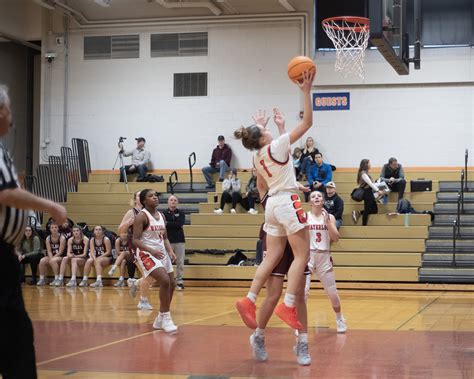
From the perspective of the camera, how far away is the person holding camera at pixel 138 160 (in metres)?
21.5

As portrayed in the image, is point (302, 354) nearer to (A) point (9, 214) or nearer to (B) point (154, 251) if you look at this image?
(B) point (154, 251)

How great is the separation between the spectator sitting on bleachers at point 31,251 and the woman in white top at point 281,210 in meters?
12.2

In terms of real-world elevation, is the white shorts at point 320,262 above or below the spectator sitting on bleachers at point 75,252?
above

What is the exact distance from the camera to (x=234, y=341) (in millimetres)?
8094

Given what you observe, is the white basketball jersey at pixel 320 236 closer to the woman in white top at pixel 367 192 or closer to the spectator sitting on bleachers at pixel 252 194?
the woman in white top at pixel 367 192

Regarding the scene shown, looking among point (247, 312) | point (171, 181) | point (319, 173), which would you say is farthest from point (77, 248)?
point (247, 312)

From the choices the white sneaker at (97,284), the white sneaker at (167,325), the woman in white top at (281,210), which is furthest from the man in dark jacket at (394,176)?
the woman in white top at (281,210)

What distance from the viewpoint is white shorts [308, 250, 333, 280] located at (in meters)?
9.63

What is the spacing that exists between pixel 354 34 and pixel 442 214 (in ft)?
16.2

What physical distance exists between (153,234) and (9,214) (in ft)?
19.0

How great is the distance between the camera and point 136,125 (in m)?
22.6

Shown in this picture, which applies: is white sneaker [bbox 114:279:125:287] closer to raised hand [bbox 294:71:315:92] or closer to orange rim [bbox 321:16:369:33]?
orange rim [bbox 321:16:369:33]

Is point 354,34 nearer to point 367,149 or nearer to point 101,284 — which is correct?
point 367,149

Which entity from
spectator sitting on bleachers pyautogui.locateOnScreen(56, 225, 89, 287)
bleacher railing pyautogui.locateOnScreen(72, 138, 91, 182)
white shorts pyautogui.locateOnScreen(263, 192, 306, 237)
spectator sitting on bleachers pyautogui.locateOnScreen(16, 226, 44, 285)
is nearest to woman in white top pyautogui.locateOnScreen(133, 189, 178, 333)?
white shorts pyautogui.locateOnScreen(263, 192, 306, 237)
